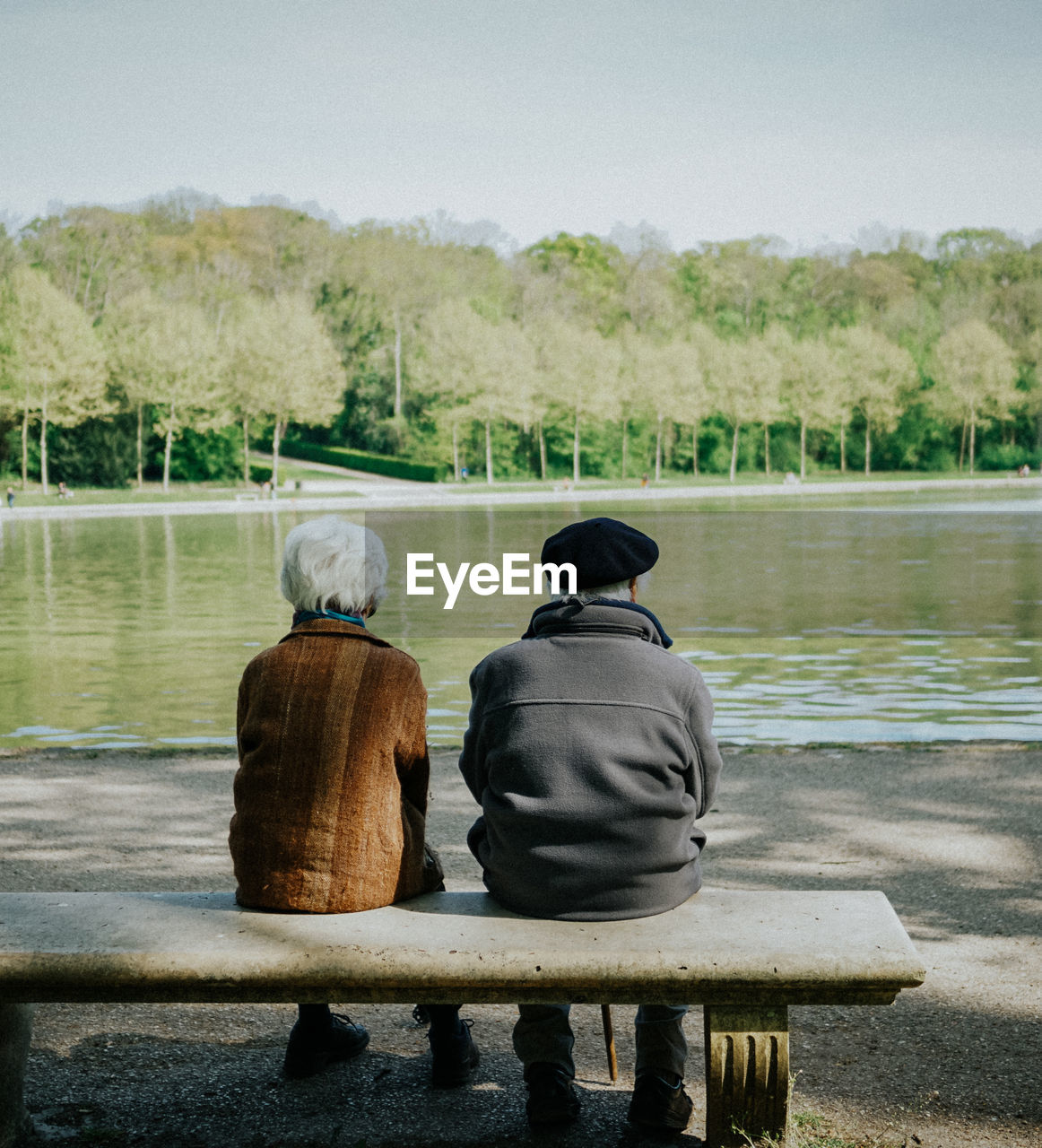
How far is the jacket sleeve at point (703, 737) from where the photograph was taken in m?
3.07

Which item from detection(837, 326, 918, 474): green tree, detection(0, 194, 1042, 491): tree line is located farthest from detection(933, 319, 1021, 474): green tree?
detection(837, 326, 918, 474): green tree

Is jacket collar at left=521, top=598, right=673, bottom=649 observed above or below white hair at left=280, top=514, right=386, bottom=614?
below

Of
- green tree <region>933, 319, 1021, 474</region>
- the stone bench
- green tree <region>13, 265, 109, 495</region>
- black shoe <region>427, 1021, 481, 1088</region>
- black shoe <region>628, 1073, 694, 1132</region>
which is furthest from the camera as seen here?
green tree <region>933, 319, 1021, 474</region>

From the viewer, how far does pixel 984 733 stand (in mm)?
9195

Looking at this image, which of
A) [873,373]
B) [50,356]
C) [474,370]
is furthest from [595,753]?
[873,373]

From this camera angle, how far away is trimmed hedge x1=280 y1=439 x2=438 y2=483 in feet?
224

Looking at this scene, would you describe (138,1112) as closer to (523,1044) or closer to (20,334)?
(523,1044)

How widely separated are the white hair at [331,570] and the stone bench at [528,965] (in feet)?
2.57

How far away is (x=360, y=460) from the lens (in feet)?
234

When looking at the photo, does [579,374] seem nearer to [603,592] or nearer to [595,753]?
[603,592]

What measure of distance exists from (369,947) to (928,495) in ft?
201

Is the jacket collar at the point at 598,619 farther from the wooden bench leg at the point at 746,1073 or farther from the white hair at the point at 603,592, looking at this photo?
the wooden bench leg at the point at 746,1073

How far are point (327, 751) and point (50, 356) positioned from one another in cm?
5306

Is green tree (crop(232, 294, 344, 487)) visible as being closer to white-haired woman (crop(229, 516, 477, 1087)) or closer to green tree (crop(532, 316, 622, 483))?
green tree (crop(532, 316, 622, 483))
